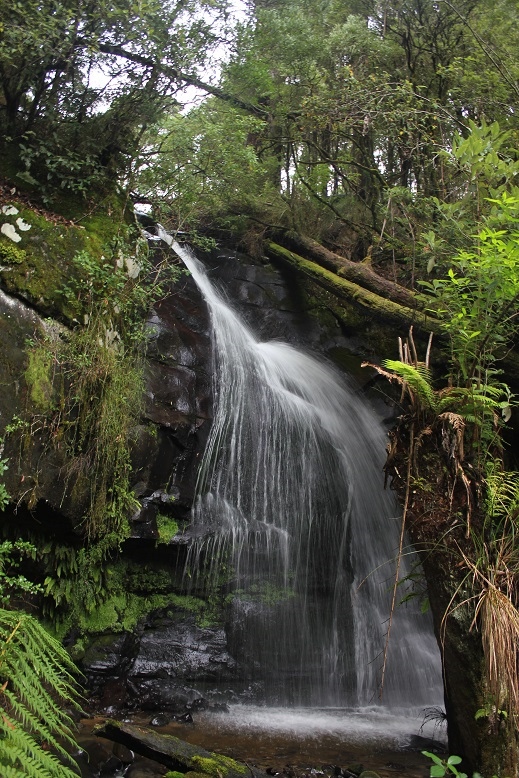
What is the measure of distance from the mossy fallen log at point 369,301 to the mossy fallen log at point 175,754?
4990 mm

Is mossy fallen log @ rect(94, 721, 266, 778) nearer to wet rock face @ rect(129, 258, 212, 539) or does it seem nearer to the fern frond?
wet rock face @ rect(129, 258, 212, 539)

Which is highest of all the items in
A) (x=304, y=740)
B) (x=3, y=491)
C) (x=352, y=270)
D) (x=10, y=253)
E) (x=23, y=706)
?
(x=352, y=270)

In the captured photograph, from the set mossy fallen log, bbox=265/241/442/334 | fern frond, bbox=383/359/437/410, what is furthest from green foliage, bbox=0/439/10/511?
mossy fallen log, bbox=265/241/442/334

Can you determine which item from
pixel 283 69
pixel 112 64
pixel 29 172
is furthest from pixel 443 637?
pixel 283 69

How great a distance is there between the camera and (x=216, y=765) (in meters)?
4.06

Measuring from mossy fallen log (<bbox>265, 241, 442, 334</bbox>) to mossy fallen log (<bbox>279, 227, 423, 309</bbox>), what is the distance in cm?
8

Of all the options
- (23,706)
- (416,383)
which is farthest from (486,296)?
(23,706)

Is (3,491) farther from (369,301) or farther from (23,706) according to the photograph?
(369,301)

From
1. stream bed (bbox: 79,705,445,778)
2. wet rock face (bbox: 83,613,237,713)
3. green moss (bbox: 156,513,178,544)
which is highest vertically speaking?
green moss (bbox: 156,513,178,544)

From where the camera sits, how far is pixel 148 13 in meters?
6.43

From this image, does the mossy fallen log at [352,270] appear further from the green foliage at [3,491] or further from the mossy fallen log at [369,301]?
the green foliage at [3,491]

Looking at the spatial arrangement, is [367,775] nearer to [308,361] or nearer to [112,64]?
[308,361]

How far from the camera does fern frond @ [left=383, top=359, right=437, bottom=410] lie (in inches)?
165

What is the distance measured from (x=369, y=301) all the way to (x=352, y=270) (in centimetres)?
93
